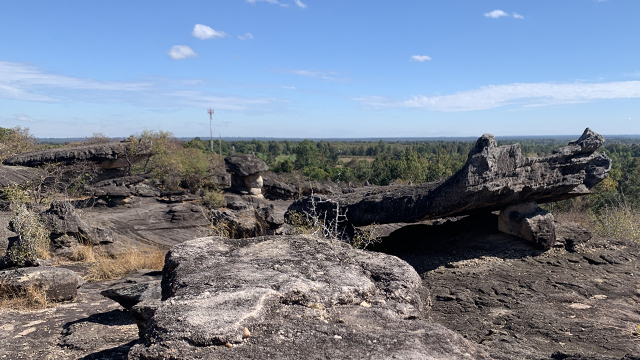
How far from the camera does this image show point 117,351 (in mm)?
4164

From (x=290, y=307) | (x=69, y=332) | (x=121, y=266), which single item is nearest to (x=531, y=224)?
(x=290, y=307)

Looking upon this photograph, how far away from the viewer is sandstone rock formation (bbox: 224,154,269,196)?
81.4ft

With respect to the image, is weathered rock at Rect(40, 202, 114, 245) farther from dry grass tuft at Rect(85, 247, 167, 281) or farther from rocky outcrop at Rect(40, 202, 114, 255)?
dry grass tuft at Rect(85, 247, 167, 281)

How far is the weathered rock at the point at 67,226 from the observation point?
34.5 ft

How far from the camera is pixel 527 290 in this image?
663 centimetres

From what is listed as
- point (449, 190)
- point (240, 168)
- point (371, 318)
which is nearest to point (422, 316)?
point (371, 318)

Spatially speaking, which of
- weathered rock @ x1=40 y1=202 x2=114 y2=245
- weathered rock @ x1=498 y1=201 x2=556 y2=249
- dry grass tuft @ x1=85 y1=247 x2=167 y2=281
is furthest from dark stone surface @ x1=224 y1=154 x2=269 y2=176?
weathered rock @ x1=498 y1=201 x2=556 y2=249

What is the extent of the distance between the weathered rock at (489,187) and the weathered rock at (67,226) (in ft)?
19.5

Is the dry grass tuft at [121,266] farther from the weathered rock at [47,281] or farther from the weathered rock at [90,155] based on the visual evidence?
the weathered rock at [90,155]

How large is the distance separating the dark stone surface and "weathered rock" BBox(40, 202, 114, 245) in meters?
13.3

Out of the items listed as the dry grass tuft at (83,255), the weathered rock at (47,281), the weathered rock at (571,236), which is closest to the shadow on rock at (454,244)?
the weathered rock at (571,236)

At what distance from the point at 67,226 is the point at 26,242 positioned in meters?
2.10

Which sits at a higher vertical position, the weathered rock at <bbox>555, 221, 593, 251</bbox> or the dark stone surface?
the dark stone surface

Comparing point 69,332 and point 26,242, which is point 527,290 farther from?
point 26,242
